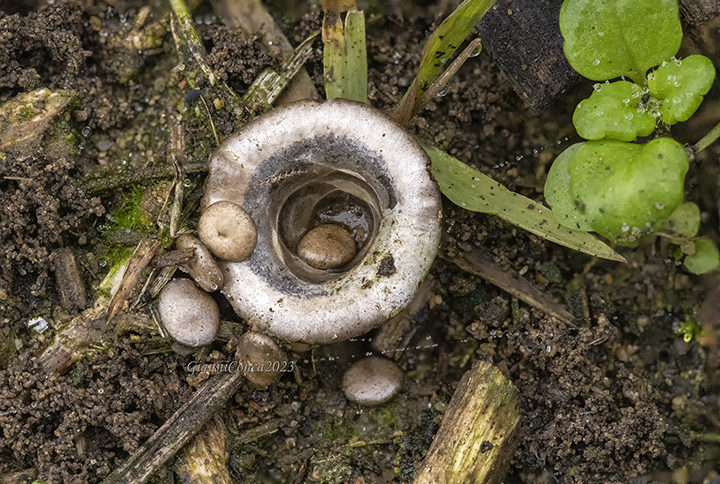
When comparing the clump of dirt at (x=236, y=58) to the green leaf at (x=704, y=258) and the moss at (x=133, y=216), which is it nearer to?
the moss at (x=133, y=216)

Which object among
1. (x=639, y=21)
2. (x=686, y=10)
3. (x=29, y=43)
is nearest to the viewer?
(x=639, y=21)

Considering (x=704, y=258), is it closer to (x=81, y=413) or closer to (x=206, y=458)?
(x=206, y=458)

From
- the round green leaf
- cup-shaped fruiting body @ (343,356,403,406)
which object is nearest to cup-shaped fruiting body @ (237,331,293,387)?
cup-shaped fruiting body @ (343,356,403,406)

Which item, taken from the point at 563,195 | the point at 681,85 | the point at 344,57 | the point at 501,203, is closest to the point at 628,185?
the point at 563,195

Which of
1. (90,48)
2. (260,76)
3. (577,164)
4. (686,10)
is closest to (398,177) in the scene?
(577,164)

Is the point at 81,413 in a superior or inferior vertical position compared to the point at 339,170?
inferior

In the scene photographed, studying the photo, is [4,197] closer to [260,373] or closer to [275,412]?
[260,373]
